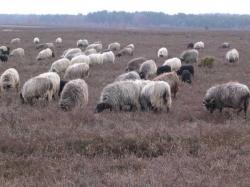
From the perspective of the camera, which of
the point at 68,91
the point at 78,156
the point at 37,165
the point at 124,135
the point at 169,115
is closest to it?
the point at 37,165

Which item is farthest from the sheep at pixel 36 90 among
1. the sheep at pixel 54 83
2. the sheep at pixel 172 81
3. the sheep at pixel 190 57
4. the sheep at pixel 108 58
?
the sheep at pixel 190 57

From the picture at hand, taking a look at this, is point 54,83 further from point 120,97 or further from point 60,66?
point 60,66

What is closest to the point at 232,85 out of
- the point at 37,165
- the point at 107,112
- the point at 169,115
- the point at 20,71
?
the point at 169,115

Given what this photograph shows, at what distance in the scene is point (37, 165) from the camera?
866 cm

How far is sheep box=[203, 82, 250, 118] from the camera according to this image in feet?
44.7

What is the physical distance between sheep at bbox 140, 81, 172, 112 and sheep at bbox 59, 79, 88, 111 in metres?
1.90

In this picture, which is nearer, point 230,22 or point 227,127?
point 227,127

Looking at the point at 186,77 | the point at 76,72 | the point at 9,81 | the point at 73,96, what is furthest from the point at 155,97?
the point at 76,72

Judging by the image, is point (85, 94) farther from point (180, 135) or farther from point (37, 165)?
point (37, 165)

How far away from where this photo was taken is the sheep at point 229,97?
13609mm

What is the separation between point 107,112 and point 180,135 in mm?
3857

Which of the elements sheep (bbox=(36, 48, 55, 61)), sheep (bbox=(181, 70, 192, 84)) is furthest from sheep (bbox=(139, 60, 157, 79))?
sheep (bbox=(36, 48, 55, 61))

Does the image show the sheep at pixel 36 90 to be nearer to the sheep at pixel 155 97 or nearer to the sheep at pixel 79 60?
the sheep at pixel 155 97

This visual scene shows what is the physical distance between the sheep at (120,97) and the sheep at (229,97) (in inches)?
83.8
